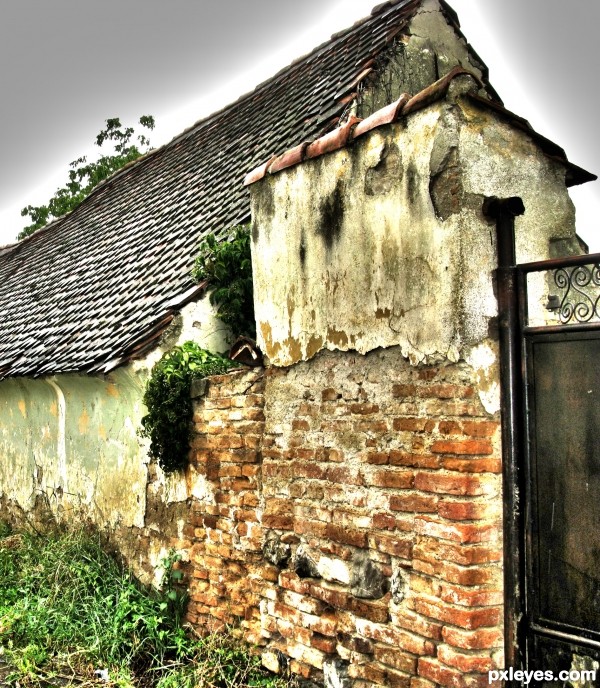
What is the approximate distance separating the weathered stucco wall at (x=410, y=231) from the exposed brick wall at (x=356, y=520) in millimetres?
172

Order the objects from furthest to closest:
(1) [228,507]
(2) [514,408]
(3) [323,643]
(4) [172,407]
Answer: (4) [172,407] < (1) [228,507] < (3) [323,643] < (2) [514,408]

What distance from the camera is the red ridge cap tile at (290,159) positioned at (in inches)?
167

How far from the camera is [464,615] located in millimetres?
3141

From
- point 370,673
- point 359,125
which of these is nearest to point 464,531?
point 370,673

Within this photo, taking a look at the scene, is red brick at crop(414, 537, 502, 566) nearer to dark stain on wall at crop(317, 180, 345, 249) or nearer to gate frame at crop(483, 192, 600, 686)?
gate frame at crop(483, 192, 600, 686)

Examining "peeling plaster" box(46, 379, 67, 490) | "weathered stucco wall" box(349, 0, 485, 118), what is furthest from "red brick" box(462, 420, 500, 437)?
"peeling plaster" box(46, 379, 67, 490)

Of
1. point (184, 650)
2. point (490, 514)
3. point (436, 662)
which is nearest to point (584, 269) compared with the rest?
point (490, 514)

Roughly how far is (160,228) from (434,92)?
17.7ft

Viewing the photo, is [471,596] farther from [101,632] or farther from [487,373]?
[101,632]

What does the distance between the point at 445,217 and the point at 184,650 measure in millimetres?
3168

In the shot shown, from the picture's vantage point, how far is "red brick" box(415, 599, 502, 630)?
3.13m

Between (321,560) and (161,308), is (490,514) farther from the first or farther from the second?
(161,308)

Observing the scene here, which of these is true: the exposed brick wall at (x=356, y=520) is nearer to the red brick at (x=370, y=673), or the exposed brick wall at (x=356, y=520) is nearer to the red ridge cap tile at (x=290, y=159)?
the red brick at (x=370, y=673)

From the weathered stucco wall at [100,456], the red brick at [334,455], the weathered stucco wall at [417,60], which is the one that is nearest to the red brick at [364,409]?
the red brick at [334,455]
